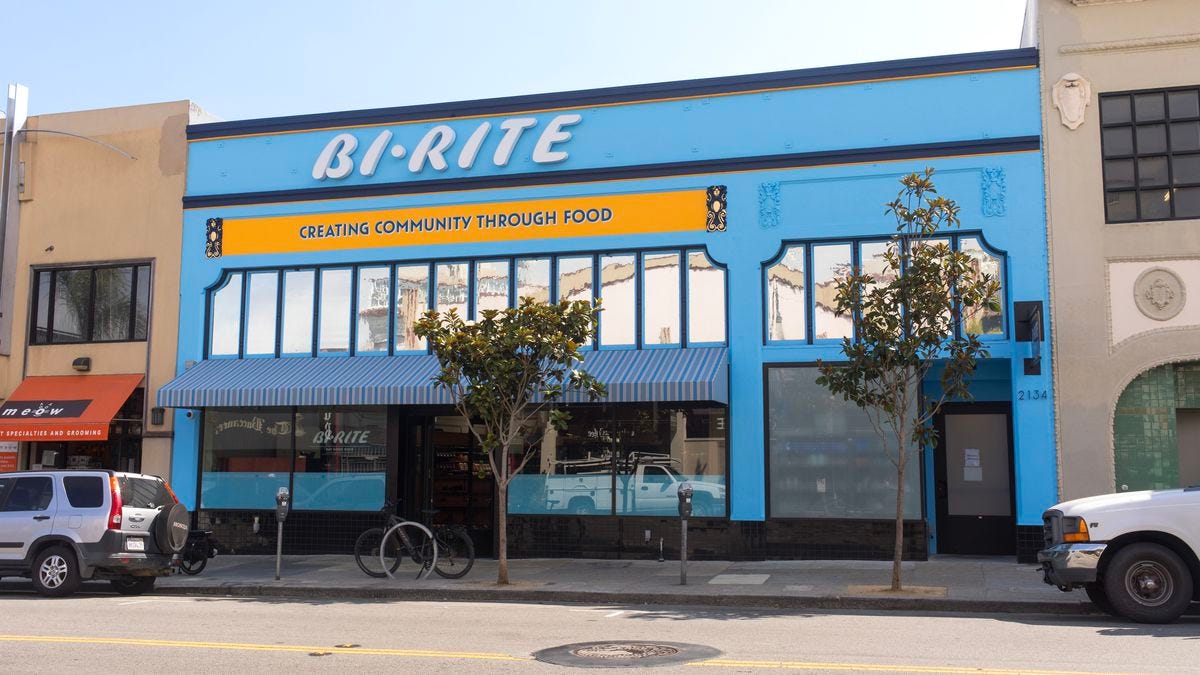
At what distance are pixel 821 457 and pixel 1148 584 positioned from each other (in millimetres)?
6479

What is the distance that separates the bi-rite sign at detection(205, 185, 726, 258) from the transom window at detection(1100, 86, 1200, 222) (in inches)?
234

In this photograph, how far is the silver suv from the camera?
14.5m

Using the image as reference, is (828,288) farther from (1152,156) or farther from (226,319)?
(226,319)

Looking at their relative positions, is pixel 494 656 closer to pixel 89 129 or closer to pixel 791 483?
pixel 791 483

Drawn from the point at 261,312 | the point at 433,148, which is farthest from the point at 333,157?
the point at 261,312

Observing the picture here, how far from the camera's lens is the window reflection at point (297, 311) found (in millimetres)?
19781

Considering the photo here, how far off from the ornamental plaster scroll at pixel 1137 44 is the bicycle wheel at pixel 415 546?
1205cm

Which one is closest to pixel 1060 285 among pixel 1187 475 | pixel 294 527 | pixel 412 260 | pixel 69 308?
pixel 1187 475

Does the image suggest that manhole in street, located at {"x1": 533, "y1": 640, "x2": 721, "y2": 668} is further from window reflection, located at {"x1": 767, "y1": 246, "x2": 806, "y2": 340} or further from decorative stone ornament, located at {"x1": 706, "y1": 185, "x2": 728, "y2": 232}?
decorative stone ornament, located at {"x1": 706, "y1": 185, "x2": 728, "y2": 232}

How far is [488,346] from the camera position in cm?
1487

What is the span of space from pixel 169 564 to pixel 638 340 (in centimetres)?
780

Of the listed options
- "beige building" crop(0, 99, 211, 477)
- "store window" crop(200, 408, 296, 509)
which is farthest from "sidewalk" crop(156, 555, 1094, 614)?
"beige building" crop(0, 99, 211, 477)

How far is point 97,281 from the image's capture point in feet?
69.5

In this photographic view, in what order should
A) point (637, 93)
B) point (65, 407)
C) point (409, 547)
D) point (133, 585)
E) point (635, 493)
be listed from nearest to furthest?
1. point (133, 585)
2. point (409, 547)
3. point (635, 493)
4. point (637, 93)
5. point (65, 407)
